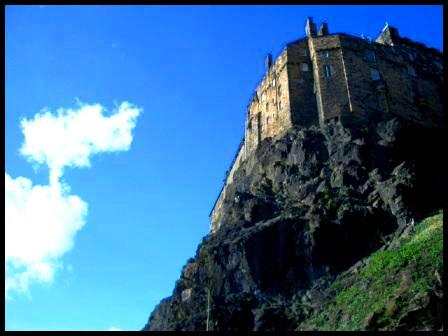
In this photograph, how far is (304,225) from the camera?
37.6 m

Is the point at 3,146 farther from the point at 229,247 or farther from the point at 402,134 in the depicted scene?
the point at 402,134

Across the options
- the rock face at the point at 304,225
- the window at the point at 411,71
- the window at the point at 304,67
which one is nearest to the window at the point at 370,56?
the window at the point at 411,71

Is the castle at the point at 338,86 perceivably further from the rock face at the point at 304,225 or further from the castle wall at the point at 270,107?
the rock face at the point at 304,225

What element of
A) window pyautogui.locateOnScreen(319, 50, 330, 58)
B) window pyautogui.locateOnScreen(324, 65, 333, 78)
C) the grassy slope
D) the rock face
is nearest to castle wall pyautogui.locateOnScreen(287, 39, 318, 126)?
window pyautogui.locateOnScreen(319, 50, 330, 58)

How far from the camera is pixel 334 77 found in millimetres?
49906

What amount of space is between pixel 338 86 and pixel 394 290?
80.3ft

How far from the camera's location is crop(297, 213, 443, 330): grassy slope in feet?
84.3

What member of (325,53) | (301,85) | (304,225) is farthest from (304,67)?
(304,225)

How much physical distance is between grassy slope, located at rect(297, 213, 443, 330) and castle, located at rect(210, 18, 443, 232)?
52.2 feet

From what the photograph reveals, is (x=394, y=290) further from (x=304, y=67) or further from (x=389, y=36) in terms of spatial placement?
(x=389, y=36)

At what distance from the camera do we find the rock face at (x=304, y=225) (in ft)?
113

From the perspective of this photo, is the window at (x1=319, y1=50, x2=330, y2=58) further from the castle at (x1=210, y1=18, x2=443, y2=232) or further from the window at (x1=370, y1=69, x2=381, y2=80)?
the window at (x1=370, y1=69, x2=381, y2=80)

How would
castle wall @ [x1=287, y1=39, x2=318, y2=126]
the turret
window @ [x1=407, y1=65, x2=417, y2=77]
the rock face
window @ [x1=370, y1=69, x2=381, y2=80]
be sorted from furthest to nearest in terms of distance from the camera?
the turret → window @ [x1=407, y1=65, x2=417, y2=77] → window @ [x1=370, y1=69, x2=381, y2=80] → castle wall @ [x1=287, y1=39, x2=318, y2=126] → the rock face

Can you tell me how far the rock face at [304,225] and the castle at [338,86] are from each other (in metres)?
3.72
